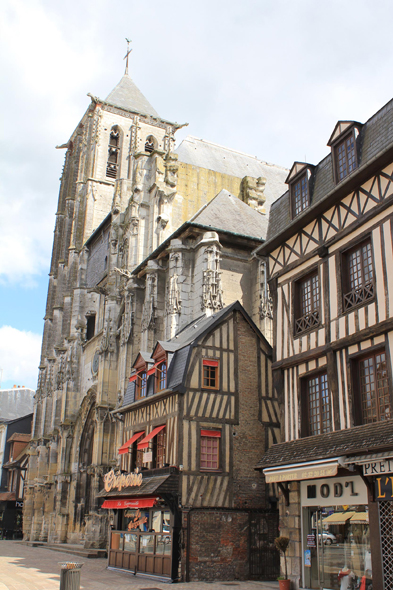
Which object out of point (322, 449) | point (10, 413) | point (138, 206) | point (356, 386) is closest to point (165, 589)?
point (322, 449)

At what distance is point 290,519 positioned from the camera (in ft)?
40.2

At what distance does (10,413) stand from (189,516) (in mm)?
40354

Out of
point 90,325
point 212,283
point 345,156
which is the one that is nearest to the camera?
point 345,156

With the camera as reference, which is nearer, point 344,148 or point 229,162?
point 344,148

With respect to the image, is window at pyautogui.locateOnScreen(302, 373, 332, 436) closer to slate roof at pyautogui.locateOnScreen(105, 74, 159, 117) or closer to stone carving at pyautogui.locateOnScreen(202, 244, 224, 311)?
stone carving at pyautogui.locateOnScreen(202, 244, 224, 311)

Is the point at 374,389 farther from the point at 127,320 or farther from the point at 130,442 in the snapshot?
the point at 127,320

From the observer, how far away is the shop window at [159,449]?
16234 millimetres

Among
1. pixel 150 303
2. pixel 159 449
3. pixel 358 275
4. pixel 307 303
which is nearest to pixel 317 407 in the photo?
pixel 307 303

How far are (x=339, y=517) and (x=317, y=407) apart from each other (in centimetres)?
233

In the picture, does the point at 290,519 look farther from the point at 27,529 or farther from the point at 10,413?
the point at 10,413

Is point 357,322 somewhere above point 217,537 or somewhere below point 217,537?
above

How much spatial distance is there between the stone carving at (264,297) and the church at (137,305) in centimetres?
6

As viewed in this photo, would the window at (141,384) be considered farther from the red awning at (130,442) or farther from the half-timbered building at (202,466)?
the red awning at (130,442)

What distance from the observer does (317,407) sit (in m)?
12.4
